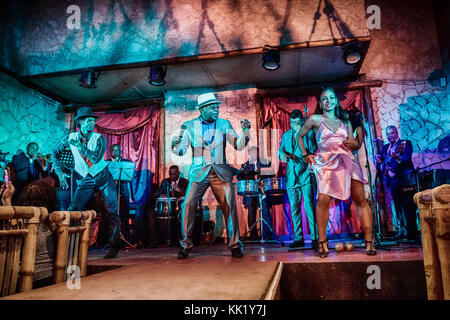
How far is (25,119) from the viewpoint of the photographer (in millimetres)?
7191

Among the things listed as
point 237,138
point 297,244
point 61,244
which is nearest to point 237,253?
point 297,244

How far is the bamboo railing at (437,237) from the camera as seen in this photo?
1707 mm

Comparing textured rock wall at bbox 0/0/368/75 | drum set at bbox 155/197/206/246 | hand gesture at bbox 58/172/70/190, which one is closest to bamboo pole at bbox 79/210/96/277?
hand gesture at bbox 58/172/70/190

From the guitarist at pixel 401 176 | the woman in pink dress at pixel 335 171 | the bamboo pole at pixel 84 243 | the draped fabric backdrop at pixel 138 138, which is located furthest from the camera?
the draped fabric backdrop at pixel 138 138

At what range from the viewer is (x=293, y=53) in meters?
6.36

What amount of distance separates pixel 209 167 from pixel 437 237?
8.81 ft

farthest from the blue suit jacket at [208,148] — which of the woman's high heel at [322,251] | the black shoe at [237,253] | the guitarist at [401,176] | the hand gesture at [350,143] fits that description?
the guitarist at [401,176]

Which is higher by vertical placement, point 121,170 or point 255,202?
point 121,170

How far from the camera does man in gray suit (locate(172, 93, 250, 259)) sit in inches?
155

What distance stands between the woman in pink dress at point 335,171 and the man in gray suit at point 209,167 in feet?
3.41

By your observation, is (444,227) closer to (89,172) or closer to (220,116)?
(89,172)

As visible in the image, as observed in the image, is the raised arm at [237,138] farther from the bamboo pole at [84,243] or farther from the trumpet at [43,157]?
the trumpet at [43,157]

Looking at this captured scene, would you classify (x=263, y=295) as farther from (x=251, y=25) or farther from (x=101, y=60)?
(x=101, y=60)
